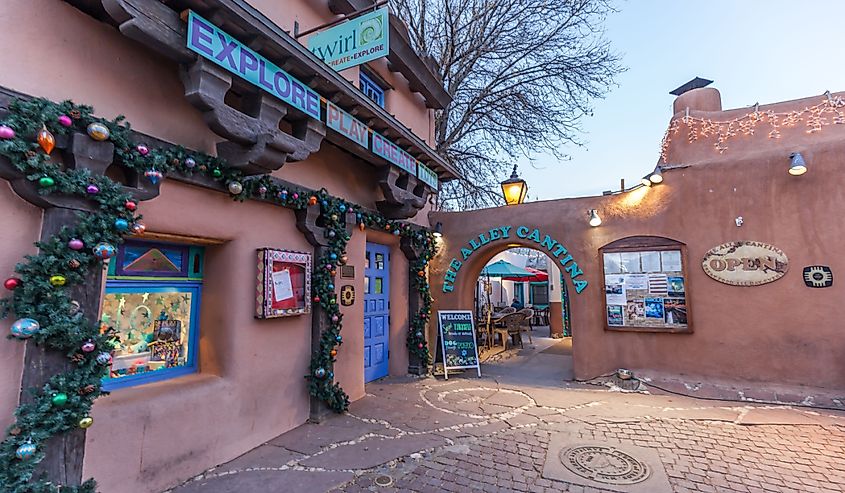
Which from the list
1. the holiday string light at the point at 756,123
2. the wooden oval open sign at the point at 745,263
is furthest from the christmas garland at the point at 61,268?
the holiday string light at the point at 756,123

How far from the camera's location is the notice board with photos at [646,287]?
20.2 feet

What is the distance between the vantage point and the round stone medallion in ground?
339 cm

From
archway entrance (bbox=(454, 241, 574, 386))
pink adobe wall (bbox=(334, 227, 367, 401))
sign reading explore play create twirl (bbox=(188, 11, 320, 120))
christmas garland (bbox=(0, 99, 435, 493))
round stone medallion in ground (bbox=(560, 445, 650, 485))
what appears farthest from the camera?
archway entrance (bbox=(454, 241, 574, 386))

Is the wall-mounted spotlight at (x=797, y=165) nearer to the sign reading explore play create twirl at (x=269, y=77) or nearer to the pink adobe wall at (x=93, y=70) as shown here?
the sign reading explore play create twirl at (x=269, y=77)

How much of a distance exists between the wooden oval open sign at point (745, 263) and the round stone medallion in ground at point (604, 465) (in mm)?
3571

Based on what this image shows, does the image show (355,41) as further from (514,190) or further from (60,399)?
(514,190)

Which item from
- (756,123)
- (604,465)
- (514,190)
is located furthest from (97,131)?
(756,123)

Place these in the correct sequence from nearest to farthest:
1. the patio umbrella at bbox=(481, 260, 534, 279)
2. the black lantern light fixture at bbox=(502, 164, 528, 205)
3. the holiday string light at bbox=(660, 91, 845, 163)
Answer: the holiday string light at bbox=(660, 91, 845, 163) < the black lantern light fixture at bbox=(502, 164, 528, 205) < the patio umbrella at bbox=(481, 260, 534, 279)

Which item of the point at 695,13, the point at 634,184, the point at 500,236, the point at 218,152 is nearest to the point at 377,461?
the point at 218,152

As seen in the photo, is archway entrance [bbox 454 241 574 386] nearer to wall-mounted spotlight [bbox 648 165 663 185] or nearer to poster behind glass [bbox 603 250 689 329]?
poster behind glass [bbox 603 250 689 329]

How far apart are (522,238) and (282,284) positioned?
459 centimetres

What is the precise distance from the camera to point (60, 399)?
2.38 m

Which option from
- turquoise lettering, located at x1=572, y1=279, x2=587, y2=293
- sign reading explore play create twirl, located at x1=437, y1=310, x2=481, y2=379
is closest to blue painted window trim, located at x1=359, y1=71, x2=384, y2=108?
sign reading explore play create twirl, located at x1=437, y1=310, x2=481, y2=379

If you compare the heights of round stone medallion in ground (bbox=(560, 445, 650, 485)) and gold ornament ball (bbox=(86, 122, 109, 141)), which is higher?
gold ornament ball (bbox=(86, 122, 109, 141))
